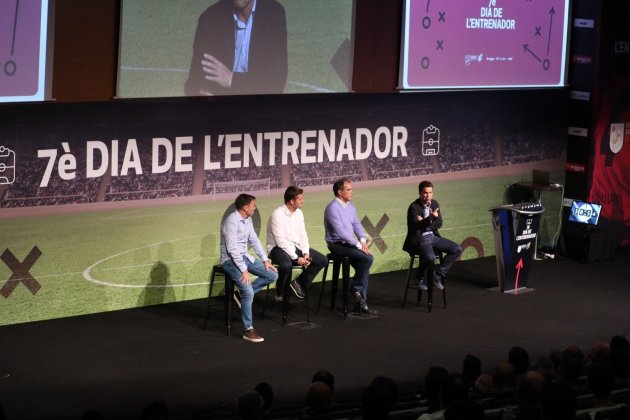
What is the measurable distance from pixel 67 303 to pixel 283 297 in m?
1.77

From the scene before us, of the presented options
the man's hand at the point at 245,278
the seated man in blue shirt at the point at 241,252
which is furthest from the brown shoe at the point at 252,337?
the man's hand at the point at 245,278

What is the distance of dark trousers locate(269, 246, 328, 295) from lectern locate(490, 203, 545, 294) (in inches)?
69.5

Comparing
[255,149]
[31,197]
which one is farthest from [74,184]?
[255,149]

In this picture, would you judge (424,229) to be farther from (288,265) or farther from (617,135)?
(617,135)

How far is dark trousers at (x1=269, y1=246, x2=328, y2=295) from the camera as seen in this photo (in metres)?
9.75

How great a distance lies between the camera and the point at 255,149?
34.3 ft

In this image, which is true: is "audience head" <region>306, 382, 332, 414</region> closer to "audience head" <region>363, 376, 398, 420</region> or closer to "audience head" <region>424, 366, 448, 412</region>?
"audience head" <region>424, 366, 448, 412</region>

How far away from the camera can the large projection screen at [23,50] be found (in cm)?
869

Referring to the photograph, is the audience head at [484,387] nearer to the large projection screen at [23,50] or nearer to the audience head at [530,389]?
the audience head at [530,389]

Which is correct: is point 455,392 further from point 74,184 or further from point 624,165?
point 624,165

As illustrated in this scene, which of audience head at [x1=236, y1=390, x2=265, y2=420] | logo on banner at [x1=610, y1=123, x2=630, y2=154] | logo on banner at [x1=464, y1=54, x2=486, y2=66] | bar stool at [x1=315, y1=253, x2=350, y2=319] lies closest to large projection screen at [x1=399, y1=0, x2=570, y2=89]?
logo on banner at [x1=464, y1=54, x2=486, y2=66]

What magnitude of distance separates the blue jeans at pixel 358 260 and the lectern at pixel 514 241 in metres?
1.42

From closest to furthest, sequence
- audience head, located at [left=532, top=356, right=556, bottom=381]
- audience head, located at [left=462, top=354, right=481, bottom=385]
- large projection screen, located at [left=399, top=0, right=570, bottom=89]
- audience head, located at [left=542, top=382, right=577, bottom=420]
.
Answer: audience head, located at [left=542, top=382, right=577, bottom=420] → audience head, located at [left=532, top=356, right=556, bottom=381] → audience head, located at [left=462, top=354, right=481, bottom=385] → large projection screen, located at [left=399, top=0, right=570, bottom=89]

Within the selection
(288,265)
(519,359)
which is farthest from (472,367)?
(288,265)
